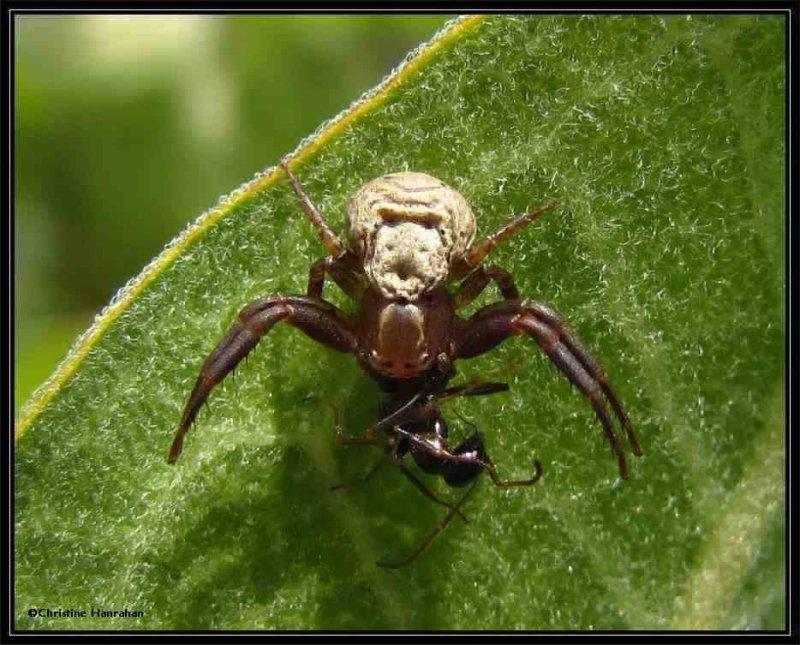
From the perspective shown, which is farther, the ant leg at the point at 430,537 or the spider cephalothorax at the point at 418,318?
the ant leg at the point at 430,537

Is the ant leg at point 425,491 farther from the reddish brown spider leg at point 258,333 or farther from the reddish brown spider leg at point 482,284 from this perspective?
the reddish brown spider leg at point 482,284

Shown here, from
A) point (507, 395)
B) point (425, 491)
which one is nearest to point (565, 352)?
point (507, 395)

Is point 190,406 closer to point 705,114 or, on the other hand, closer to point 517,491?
point 517,491

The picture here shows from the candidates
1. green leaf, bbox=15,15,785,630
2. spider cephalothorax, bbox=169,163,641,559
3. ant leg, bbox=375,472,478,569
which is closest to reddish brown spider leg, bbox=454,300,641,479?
spider cephalothorax, bbox=169,163,641,559

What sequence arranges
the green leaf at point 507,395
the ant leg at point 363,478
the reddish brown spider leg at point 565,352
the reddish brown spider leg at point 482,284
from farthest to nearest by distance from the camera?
the reddish brown spider leg at point 482,284, the ant leg at point 363,478, the reddish brown spider leg at point 565,352, the green leaf at point 507,395

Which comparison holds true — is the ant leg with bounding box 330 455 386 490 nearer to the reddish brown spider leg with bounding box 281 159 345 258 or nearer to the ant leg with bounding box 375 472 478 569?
the ant leg with bounding box 375 472 478 569

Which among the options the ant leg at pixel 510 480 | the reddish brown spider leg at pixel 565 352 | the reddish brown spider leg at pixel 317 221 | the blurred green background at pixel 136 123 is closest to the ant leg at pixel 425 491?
the ant leg at pixel 510 480

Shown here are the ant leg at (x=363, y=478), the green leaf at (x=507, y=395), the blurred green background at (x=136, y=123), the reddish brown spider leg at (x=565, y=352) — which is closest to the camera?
the green leaf at (x=507, y=395)
